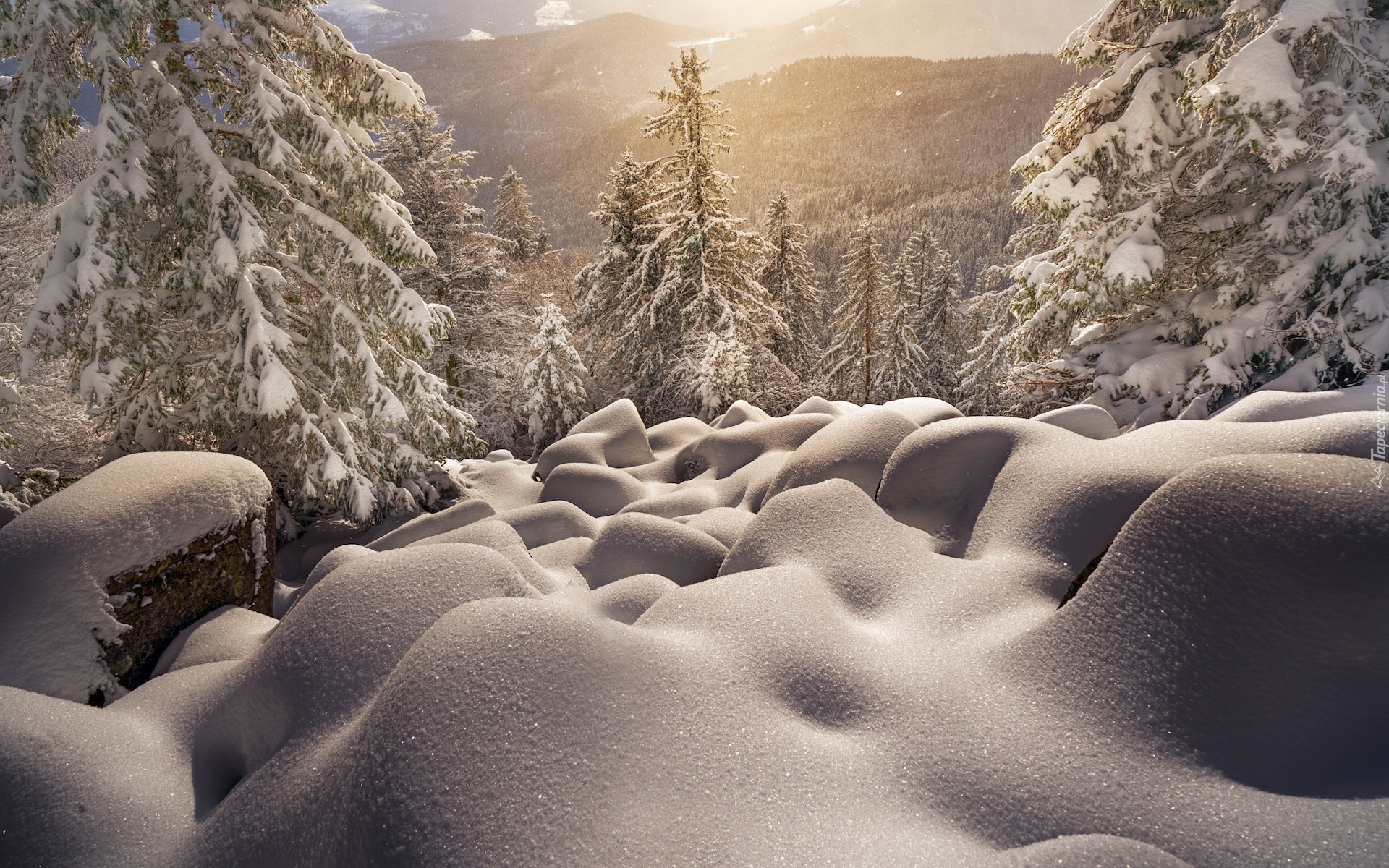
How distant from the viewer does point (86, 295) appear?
605cm

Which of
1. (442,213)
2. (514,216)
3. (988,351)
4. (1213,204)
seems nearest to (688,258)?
(442,213)

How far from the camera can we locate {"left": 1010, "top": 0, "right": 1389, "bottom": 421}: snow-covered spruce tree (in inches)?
246

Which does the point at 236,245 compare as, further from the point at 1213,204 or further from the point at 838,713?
the point at 1213,204

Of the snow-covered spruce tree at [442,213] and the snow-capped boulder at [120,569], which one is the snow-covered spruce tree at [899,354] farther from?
the snow-capped boulder at [120,569]

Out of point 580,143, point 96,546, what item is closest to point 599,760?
point 96,546

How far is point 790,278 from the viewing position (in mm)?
27312

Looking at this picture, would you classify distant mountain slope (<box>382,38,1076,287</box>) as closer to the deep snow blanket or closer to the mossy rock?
the mossy rock

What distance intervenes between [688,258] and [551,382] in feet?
20.1

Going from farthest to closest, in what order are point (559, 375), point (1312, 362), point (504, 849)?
point (559, 375), point (1312, 362), point (504, 849)

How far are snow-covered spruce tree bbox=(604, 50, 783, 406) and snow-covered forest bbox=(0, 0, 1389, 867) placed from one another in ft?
35.5

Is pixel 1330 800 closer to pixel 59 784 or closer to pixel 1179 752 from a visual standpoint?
pixel 1179 752

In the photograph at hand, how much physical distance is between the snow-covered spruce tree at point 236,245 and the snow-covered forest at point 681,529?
57 mm

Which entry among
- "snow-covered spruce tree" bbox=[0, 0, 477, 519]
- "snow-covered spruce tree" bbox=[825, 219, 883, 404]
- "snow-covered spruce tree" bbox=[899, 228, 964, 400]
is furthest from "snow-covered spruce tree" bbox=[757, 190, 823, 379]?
"snow-covered spruce tree" bbox=[0, 0, 477, 519]

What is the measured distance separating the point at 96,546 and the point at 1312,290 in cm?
1159
